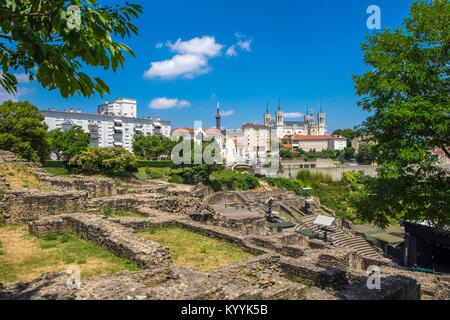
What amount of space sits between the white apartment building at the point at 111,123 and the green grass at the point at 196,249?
5865cm

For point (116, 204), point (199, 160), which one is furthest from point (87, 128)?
point (116, 204)

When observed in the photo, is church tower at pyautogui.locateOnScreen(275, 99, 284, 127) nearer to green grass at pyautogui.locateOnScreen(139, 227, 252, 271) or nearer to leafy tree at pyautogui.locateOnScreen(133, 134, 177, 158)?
leafy tree at pyautogui.locateOnScreen(133, 134, 177, 158)

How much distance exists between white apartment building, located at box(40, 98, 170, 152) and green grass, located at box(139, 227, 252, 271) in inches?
2309

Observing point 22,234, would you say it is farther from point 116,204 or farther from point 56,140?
point 56,140

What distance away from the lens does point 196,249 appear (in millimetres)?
9828

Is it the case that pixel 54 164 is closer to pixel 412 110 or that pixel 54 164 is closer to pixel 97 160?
pixel 97 160

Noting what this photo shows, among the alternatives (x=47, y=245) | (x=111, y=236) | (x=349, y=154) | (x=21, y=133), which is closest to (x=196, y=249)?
(x=111, y=236)

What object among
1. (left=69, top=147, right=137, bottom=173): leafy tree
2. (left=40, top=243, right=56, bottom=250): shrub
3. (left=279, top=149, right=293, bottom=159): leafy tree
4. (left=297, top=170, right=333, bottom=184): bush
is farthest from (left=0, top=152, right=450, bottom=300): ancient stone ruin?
(left=279, top=149, right=293, bottom=159): leafy tree

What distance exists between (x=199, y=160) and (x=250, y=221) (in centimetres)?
2196

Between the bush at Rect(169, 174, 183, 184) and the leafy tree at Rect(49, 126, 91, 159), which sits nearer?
the leafy tree at Rect(49, 126, 91, 159)

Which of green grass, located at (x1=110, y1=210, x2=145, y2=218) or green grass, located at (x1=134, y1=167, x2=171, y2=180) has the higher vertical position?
green grass, located at (x1=134, y1=167, x2=171, y2=180)

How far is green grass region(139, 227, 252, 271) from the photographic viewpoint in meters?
8.73

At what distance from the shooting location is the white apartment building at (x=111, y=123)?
66.8 m

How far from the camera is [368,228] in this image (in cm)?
3244
